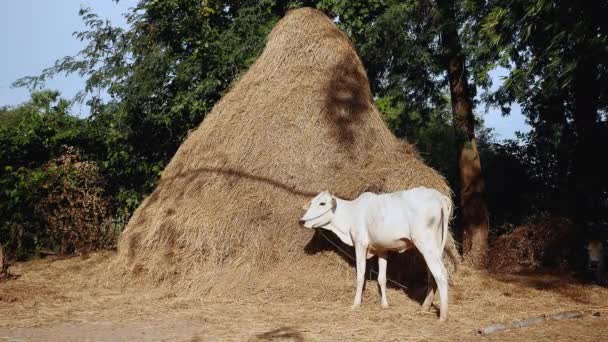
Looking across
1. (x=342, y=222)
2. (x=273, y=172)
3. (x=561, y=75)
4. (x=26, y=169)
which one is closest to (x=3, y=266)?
(x=26, y=169)

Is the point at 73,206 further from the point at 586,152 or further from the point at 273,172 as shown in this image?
the point at 586,152

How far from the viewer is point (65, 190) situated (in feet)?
Result: 40.7

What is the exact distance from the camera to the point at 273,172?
383 inches

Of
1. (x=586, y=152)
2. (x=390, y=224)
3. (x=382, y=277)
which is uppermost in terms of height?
(x=586, y=152)

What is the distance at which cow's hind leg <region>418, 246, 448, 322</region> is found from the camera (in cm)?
716

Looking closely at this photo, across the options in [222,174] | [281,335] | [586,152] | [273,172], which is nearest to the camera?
[281,335]

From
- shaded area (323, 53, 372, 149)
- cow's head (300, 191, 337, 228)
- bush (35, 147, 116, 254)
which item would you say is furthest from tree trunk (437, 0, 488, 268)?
bush (35, 147, 116, 254)

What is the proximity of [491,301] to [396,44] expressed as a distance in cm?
673

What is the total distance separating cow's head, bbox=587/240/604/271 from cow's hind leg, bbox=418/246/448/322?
4.34m

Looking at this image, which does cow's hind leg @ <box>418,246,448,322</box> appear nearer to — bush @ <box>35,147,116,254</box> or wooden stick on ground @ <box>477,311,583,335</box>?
wooden stick on ground @ <box>477,311,583,335</box>

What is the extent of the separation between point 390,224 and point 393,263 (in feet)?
5.14

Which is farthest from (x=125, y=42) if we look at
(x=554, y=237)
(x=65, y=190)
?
(x=554, y=237)

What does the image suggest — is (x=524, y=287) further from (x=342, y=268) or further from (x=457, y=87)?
(x=457, y=87)

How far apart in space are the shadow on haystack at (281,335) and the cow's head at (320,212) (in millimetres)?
1863
